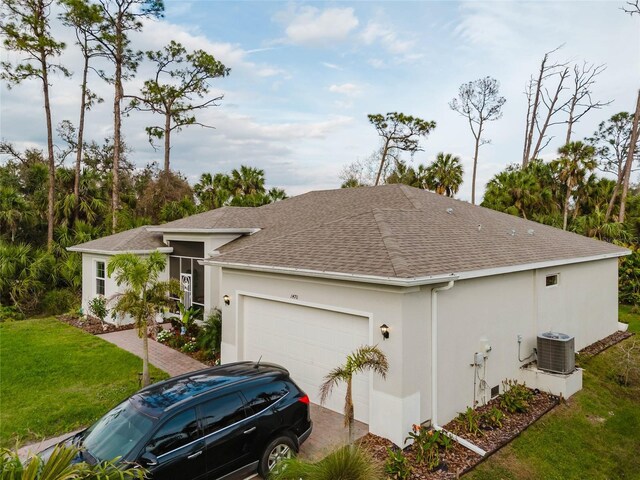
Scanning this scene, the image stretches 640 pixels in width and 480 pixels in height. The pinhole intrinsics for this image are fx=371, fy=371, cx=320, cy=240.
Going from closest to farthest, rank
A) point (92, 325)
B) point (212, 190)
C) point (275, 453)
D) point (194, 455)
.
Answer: point (194, 455) < point (275, 453) < point (92, 325) < point (212, 190)

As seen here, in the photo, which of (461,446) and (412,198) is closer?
(461,446)

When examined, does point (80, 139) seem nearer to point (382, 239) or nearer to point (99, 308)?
point (99, 308)

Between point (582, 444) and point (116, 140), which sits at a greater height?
point (116, 140)

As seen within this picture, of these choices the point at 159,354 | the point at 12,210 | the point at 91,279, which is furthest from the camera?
the point at 12,210

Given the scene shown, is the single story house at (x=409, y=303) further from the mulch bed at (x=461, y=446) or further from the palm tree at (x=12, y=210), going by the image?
the palm tree at (x=12, y=210)

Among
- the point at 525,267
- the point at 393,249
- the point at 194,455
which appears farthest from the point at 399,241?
the point at 194,455

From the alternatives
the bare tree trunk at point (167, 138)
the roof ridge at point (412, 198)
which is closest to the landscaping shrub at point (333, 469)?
the roof ridge at point (412, 198)

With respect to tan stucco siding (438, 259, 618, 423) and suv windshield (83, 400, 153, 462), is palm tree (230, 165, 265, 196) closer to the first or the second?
tan stucco siding (438, 259, 618, 423)
